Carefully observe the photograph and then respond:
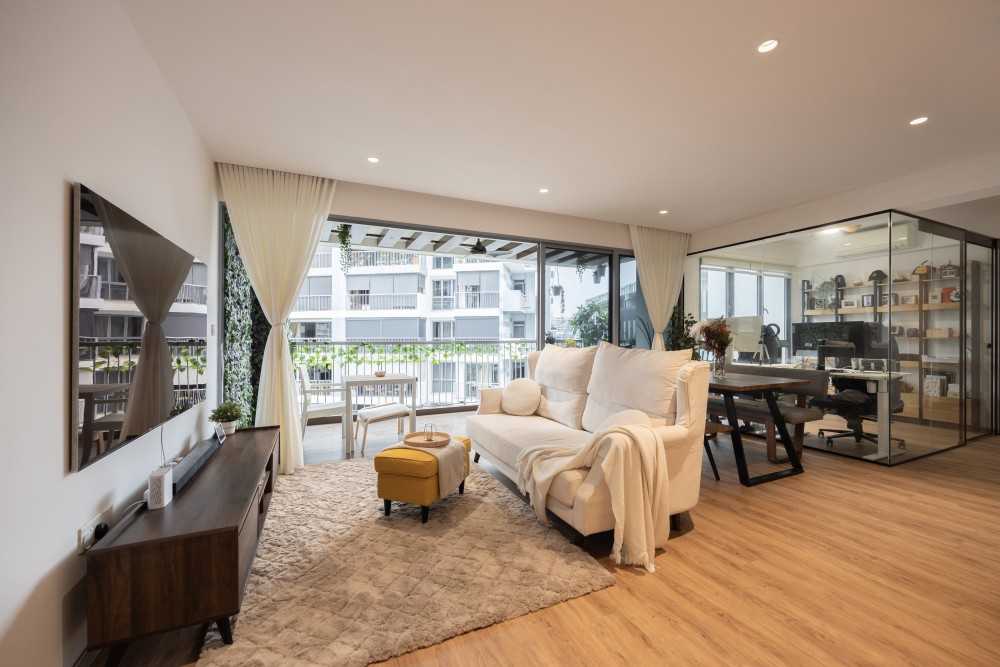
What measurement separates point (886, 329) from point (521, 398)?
11.2ft

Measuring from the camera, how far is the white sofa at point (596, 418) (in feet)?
7.18

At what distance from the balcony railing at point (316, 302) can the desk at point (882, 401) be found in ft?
34.2

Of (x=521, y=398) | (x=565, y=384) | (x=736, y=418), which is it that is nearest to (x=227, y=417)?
(x=521, y=398)

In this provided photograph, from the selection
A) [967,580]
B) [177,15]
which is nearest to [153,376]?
[177,15]

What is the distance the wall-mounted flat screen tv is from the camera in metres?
1.45

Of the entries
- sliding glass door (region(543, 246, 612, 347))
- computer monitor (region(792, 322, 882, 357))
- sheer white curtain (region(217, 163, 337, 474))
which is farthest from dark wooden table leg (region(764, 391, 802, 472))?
sheer white curtain (region(217, 163, 337, 474))

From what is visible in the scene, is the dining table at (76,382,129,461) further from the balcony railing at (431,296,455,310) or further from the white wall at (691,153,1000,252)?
the balcony railing at (431,296,455,310)

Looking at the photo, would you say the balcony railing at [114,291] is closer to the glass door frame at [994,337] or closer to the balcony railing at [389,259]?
the glass door frame at [994,337]

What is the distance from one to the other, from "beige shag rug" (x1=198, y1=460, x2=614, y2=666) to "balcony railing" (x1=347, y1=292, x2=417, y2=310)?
8.63m

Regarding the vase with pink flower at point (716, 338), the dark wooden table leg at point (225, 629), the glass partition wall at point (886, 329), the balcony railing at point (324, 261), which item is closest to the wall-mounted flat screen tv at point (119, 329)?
the dark wooden table leg at point (225, 629)

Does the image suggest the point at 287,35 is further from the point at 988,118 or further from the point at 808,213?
the point at 808,213

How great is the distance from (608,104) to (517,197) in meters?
1.89

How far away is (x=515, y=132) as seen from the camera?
3053 mm

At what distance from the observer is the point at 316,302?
11094 millimetres
